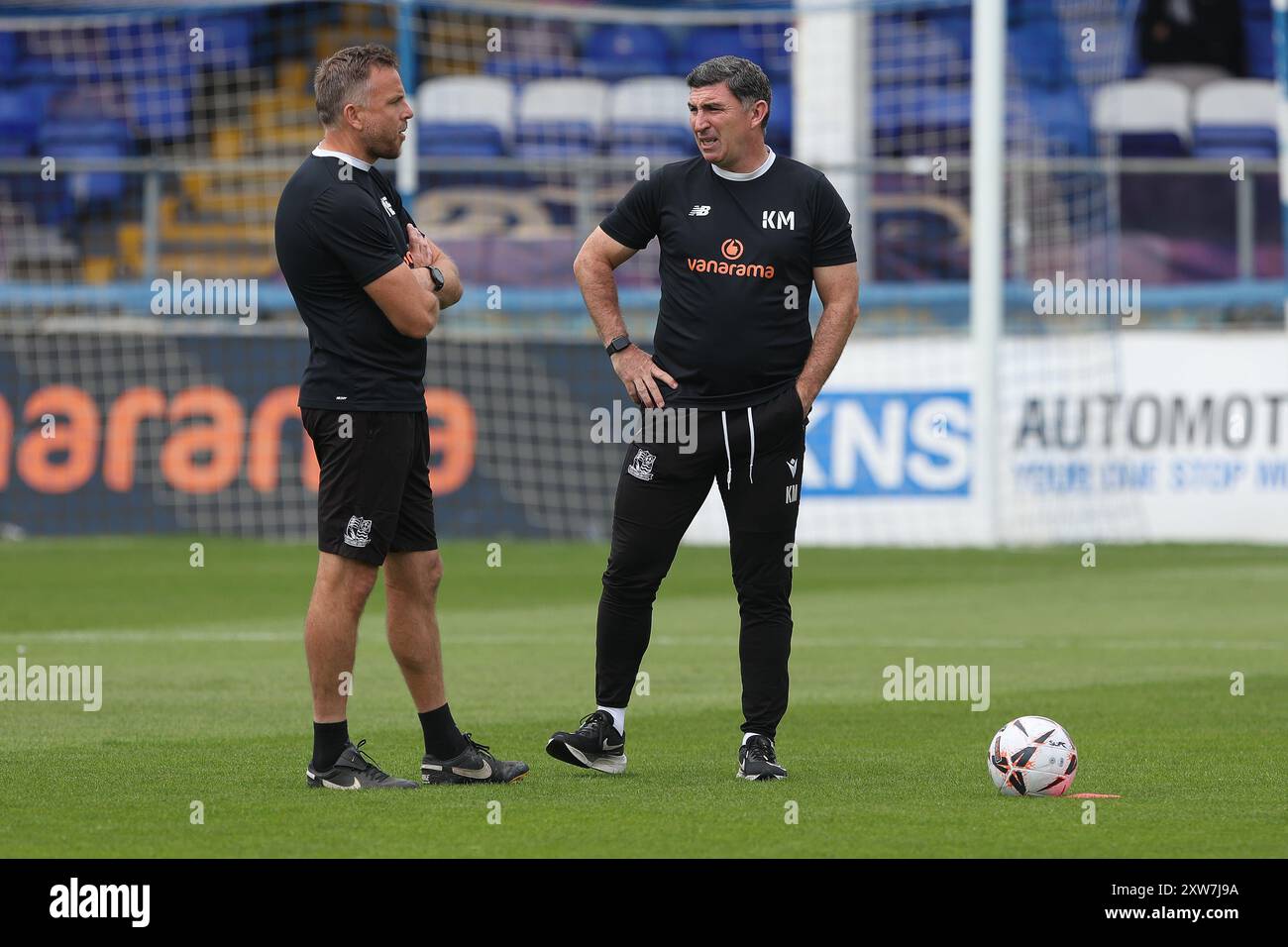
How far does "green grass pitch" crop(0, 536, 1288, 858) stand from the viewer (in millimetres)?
5895

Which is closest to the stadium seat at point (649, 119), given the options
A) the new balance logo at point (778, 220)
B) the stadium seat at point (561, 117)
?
the stadium seat at point (561, 117)

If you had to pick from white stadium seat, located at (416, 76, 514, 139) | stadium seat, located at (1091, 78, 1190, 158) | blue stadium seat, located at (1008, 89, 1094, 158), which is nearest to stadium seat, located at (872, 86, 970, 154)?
blue stadium seat, located at (1008, 89, 1094, 158)

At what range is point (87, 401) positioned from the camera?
1789cm

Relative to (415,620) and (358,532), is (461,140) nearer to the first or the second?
(415,620)

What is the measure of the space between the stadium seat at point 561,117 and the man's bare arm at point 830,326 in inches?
631

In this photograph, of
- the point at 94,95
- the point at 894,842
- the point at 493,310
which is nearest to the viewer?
the point at 894,842

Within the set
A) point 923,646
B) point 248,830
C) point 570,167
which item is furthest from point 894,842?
point 570,167

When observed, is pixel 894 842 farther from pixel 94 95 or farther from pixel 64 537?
pixel 94 95

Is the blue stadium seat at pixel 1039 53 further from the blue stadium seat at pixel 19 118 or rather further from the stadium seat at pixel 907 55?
the blue stadium seat at pixel 19 118

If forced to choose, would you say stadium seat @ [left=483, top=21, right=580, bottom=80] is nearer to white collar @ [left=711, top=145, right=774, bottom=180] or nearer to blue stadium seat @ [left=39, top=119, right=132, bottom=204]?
blue stadium seat @ [left=39, top=119, right=132, bottom=204]

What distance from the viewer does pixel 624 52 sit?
83.8 ft

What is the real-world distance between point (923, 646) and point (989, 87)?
312 inches

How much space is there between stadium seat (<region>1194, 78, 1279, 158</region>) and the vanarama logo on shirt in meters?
17.2

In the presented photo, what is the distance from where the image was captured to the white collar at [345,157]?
Answer: 6.64m
